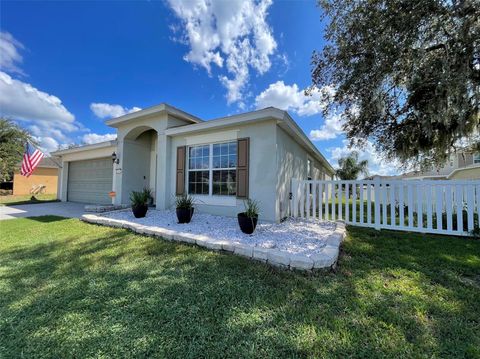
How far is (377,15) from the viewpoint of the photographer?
16.7 ft

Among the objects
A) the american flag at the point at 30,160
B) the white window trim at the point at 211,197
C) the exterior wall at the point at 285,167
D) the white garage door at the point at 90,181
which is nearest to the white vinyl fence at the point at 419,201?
the exterior wall at the point at 285,167

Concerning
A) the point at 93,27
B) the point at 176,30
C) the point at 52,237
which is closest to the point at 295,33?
the point at 176,30

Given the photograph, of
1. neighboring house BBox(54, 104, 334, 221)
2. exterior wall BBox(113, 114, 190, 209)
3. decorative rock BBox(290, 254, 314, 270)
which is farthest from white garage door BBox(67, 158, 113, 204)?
decorative rock BBox(290, 254, 314, 270)

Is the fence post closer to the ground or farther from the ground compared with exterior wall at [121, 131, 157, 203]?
closer to the ground

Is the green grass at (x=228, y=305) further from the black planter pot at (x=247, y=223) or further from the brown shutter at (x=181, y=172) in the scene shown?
the brown shutter at (x=181, y=172)

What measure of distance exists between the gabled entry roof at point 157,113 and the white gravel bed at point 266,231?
371cm

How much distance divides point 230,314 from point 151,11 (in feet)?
32.9

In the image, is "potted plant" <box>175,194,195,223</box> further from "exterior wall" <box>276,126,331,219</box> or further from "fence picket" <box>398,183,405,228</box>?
"fence picket" <box>398,183,405,228</box>

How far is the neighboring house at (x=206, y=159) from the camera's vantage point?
636 cm

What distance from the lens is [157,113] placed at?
816 cm

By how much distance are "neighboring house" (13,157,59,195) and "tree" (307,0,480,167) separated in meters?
25.7

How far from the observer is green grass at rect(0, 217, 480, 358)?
74.2 inches

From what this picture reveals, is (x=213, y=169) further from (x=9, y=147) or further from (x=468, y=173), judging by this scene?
(x=9, y=147)

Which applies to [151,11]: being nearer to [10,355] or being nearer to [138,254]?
[138,254]
